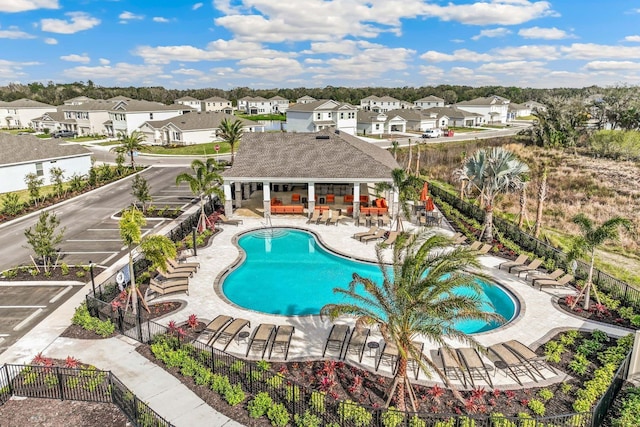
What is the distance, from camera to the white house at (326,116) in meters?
83.8

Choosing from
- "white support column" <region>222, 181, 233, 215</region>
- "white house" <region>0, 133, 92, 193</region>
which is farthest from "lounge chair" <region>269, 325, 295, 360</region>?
"white house" <region>0, 133, 92, 193</region>

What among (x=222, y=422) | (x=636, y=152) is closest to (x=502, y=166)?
(x=222, y=422)

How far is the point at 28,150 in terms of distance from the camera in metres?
42.8

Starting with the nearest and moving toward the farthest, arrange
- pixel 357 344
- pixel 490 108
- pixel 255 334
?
pixel 357 344, pixel 255 334, pixel 490 108

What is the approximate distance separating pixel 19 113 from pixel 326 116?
7352 cm

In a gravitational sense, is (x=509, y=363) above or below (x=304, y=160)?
below

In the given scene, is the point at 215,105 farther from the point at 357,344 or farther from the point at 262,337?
the point at 357,344

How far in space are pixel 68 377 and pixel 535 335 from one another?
51.4 feet

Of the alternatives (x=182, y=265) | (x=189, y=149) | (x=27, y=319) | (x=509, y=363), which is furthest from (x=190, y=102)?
(x=509, y=363)

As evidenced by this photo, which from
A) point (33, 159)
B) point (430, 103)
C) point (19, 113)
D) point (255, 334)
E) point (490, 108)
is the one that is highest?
point (430, 103)

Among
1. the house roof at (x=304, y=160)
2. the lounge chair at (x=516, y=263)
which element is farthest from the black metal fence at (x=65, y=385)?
the house roof at (x=304, y=160)

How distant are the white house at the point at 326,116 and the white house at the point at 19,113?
213ft

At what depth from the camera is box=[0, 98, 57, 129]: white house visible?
10188 cm

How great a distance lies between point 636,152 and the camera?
5975 cm
